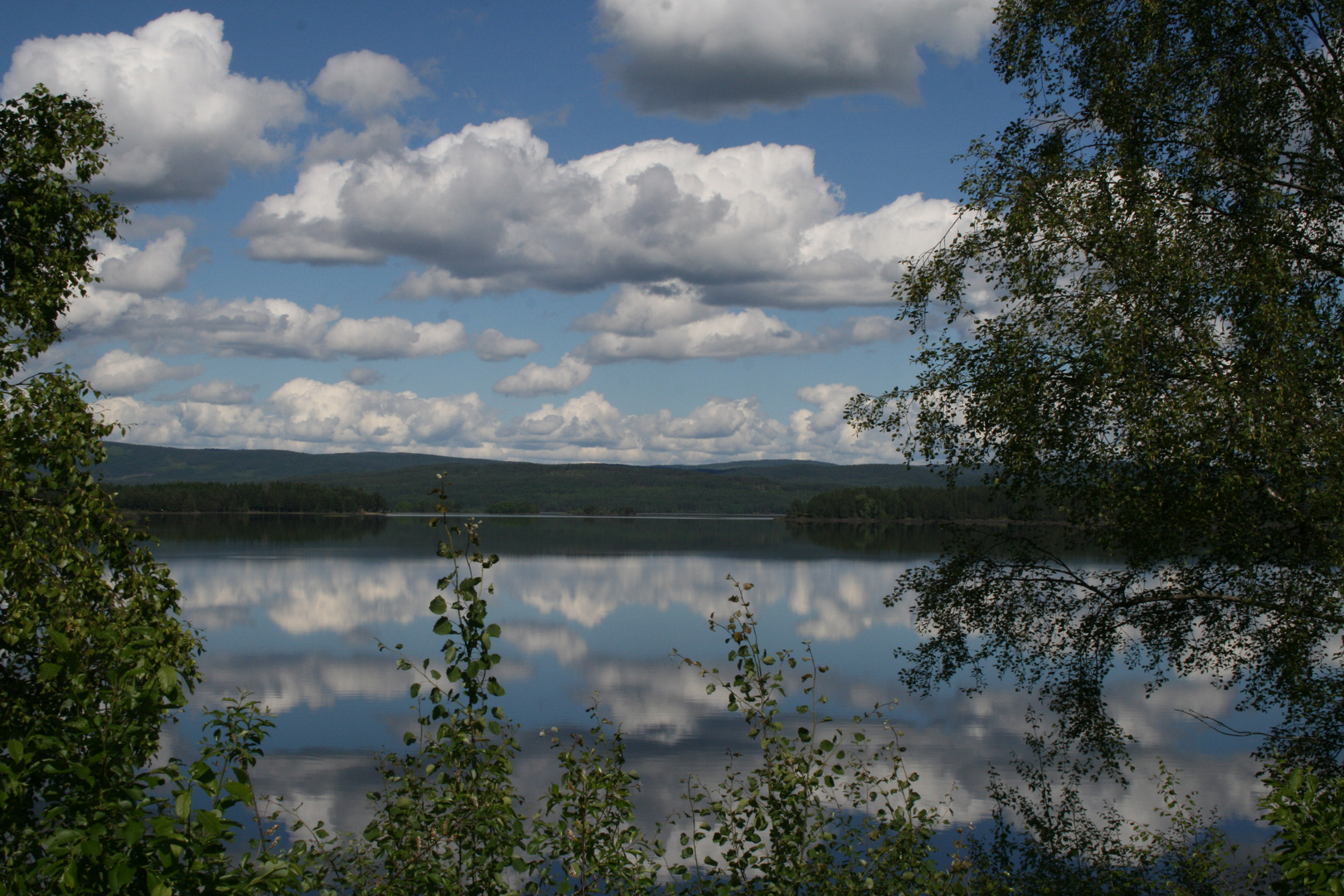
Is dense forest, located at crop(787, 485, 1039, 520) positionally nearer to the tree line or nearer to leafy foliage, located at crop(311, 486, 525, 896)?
the tree line

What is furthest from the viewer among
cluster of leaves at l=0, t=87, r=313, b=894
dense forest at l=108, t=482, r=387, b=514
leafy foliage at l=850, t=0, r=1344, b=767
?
dense forest at l=108, t=482, r=387, b=514

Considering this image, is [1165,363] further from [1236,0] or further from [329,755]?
[329,755]

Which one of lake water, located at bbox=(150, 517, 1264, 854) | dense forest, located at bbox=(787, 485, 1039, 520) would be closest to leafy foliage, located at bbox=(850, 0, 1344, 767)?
lake water, located at bbox=(150, 517, 1264, 854)

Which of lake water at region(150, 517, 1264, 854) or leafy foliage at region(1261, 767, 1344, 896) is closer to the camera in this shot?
leafy foliage at region(1261, 767, 1344, 896)

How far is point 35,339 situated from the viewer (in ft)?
29.4

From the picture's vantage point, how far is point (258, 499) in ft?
477

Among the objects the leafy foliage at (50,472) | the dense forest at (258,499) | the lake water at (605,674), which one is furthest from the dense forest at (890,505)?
the leafy foliage at (50,472)

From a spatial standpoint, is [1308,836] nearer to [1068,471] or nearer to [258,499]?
[1068,471]

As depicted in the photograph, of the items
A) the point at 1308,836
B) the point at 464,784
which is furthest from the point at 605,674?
the point at 1308,836

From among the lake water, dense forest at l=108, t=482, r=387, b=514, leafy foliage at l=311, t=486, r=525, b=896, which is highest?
leafy foliage at l=311, t=486, r=525, b=896

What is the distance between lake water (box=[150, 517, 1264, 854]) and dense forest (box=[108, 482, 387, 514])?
87592 mm

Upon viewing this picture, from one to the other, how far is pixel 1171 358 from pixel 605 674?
1505cm

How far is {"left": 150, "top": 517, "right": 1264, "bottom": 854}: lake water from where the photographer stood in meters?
14.5

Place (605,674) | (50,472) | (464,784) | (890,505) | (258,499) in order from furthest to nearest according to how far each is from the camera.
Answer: (258,499)
(890,505)
(605,674)
(50,472)
(464,784)
